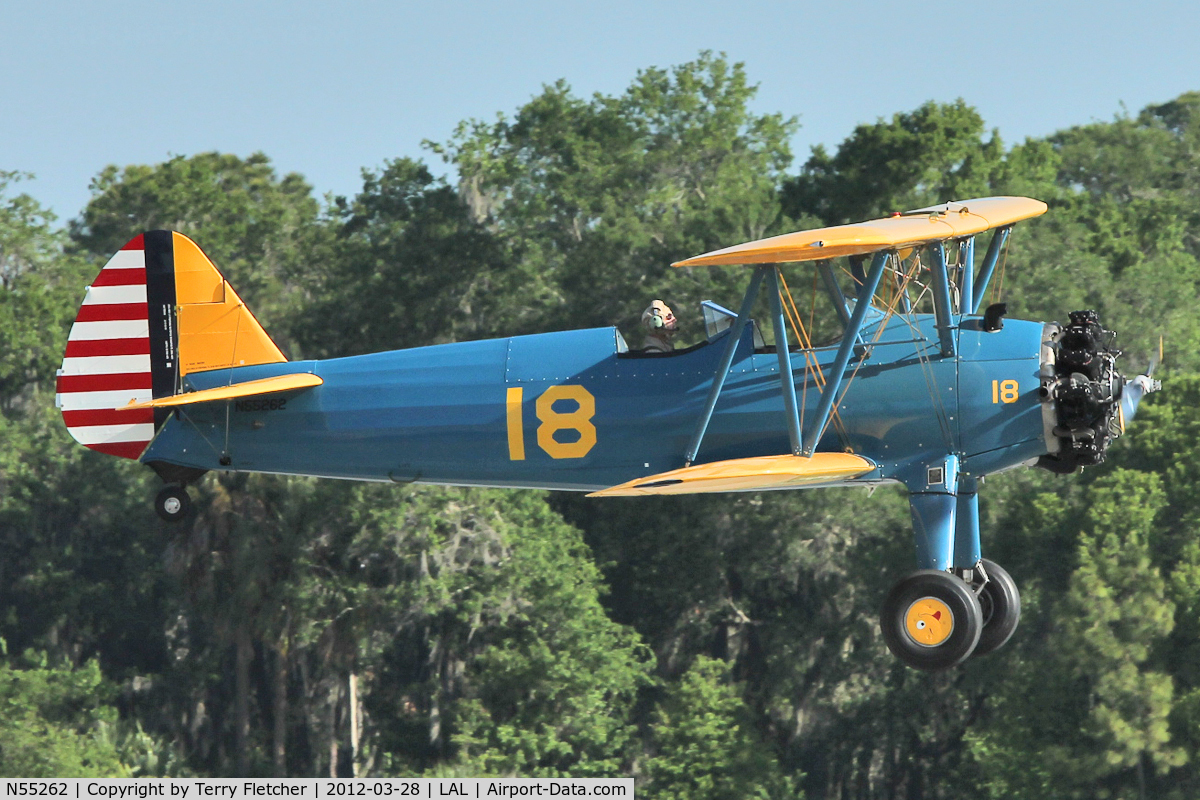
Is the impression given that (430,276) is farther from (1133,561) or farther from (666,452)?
(666,452)

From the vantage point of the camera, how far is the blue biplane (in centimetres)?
1308

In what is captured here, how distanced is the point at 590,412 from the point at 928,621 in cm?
289

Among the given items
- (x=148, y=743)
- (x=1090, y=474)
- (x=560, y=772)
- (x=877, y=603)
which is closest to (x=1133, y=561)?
(x=1090, y=474)

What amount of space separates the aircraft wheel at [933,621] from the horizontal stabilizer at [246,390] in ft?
15.6

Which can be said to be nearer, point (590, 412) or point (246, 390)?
point (590, 412)

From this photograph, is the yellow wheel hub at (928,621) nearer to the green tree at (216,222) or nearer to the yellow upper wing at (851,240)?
the yellow upper wing at (851,240)

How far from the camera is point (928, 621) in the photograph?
43.1 ft

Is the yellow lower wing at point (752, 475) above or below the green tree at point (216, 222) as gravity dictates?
below

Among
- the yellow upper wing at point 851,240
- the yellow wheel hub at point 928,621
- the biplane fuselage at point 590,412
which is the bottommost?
the yellow wheel hub at point 928,621

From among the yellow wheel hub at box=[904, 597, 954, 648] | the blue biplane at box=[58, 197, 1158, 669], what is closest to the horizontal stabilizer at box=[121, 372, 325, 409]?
the blue biplane at box=[58, 197, 1158, 669]

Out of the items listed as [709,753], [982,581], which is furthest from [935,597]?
[709,753]
